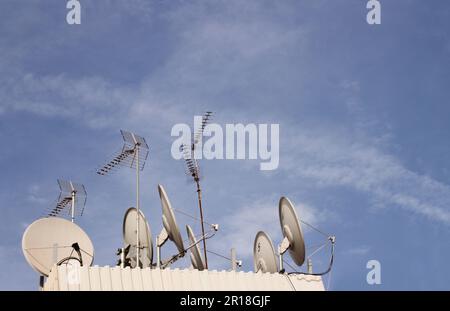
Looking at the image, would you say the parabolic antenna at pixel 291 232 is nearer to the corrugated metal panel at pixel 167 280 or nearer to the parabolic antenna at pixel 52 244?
the corrugated metal panel at pixel 167 280

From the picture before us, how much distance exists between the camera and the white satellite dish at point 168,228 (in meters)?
39.6

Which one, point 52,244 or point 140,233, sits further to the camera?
point 140,233

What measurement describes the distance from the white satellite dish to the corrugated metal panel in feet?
6.02

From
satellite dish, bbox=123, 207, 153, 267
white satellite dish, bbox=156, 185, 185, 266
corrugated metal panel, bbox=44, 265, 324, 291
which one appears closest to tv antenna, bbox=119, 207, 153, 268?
satellite dish, bbox=123, 207, 153, 267

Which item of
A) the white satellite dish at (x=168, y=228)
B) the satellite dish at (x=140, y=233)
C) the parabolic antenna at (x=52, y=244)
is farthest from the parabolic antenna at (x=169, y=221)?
the parabolic antenna at (x=52, y=244)

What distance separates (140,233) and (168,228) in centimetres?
263

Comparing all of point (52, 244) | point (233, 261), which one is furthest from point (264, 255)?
point (52, 244)

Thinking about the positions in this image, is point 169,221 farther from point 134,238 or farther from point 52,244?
point 52,244

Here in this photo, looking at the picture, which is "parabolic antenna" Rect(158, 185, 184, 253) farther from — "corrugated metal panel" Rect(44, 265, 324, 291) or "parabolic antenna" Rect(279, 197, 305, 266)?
"parabolic antenna" Rect(279, 197, 305, 266)

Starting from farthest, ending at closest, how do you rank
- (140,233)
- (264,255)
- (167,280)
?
(264,255)
(140,233)
(167,280)

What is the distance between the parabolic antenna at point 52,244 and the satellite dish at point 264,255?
8.81 m

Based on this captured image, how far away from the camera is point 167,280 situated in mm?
37906
